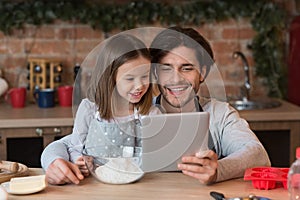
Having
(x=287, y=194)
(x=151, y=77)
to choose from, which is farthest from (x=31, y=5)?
(x=287, y=194)

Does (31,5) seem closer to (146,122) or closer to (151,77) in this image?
(151,77)

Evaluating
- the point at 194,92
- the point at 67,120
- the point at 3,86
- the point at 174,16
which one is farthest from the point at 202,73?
the point at 3,86

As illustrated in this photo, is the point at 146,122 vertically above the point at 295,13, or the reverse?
the point at 295,13

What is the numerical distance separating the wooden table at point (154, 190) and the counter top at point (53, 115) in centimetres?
125

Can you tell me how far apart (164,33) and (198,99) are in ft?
0.86

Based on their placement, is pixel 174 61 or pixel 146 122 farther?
pixel 174 61

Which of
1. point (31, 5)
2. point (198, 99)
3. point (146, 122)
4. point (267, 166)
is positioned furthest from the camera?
point (31, 5)

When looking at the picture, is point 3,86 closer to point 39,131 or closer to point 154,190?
point 39,131

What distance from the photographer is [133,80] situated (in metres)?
1.81

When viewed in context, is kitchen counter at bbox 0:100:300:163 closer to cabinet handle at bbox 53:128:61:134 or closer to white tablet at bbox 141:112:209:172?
cabinet handle at bbox 53:128:61:134

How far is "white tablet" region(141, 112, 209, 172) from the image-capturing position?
5.50ft

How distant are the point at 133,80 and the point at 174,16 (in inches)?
70.1

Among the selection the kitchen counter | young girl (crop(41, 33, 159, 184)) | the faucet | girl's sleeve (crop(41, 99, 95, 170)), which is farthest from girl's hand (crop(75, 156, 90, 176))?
the faucet

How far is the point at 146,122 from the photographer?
1693 mm
